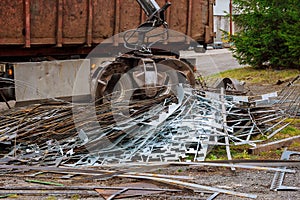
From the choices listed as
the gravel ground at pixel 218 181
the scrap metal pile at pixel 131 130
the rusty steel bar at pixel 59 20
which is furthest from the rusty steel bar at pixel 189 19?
the gravel ground at pixel 218 181

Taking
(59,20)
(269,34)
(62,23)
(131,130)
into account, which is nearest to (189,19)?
(62,23)

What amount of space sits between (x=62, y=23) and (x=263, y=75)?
939 cm

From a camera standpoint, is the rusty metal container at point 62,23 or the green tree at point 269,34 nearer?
the rusty metal container at point 62,23

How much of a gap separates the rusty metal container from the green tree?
6360mm

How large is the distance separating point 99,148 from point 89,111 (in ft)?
3.05

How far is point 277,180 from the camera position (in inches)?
243

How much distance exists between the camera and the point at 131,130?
755 cm

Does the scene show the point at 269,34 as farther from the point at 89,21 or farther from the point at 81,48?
the point at 89,21

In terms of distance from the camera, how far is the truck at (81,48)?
1037 cm

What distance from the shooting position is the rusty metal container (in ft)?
34.3

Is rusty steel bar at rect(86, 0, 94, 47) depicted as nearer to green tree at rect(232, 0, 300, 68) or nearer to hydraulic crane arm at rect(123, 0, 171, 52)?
hydraulic crane arm at rect(123, 0, 171, 52)

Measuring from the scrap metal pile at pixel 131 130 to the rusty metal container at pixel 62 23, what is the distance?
2325 millimetres

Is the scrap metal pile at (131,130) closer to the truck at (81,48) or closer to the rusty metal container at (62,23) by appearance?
the truck at (81,48)

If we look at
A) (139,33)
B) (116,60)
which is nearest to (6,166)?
(116,60)
